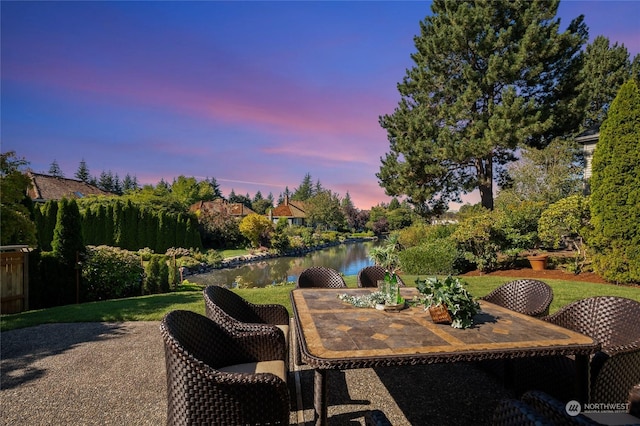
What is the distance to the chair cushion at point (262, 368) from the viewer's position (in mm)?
2330

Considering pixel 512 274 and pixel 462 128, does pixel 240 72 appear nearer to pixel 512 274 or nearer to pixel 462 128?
pixel 512 274

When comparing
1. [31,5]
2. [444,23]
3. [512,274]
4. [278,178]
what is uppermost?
[444,23]

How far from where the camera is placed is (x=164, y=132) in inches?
614

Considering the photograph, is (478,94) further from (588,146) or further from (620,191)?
(620,191)

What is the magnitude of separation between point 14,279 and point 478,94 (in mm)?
14953

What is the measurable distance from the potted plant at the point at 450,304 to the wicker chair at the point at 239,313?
111cm

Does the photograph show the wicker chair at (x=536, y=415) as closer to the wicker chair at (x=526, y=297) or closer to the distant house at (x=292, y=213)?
the wicker chair at (x=526, y=297)

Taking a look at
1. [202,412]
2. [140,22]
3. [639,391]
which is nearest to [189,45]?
[140,22]

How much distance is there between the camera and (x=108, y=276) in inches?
332

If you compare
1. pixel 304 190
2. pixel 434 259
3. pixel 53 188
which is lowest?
pixel 434 259

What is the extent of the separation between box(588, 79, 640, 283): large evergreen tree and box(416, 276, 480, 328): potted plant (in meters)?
7.49

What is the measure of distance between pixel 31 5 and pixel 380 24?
6.98 metres

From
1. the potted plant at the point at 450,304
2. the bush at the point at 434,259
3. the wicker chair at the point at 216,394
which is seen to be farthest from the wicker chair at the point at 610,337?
the bush at the point at 434,259

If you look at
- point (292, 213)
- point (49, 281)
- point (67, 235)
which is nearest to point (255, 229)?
point (67, 235)
